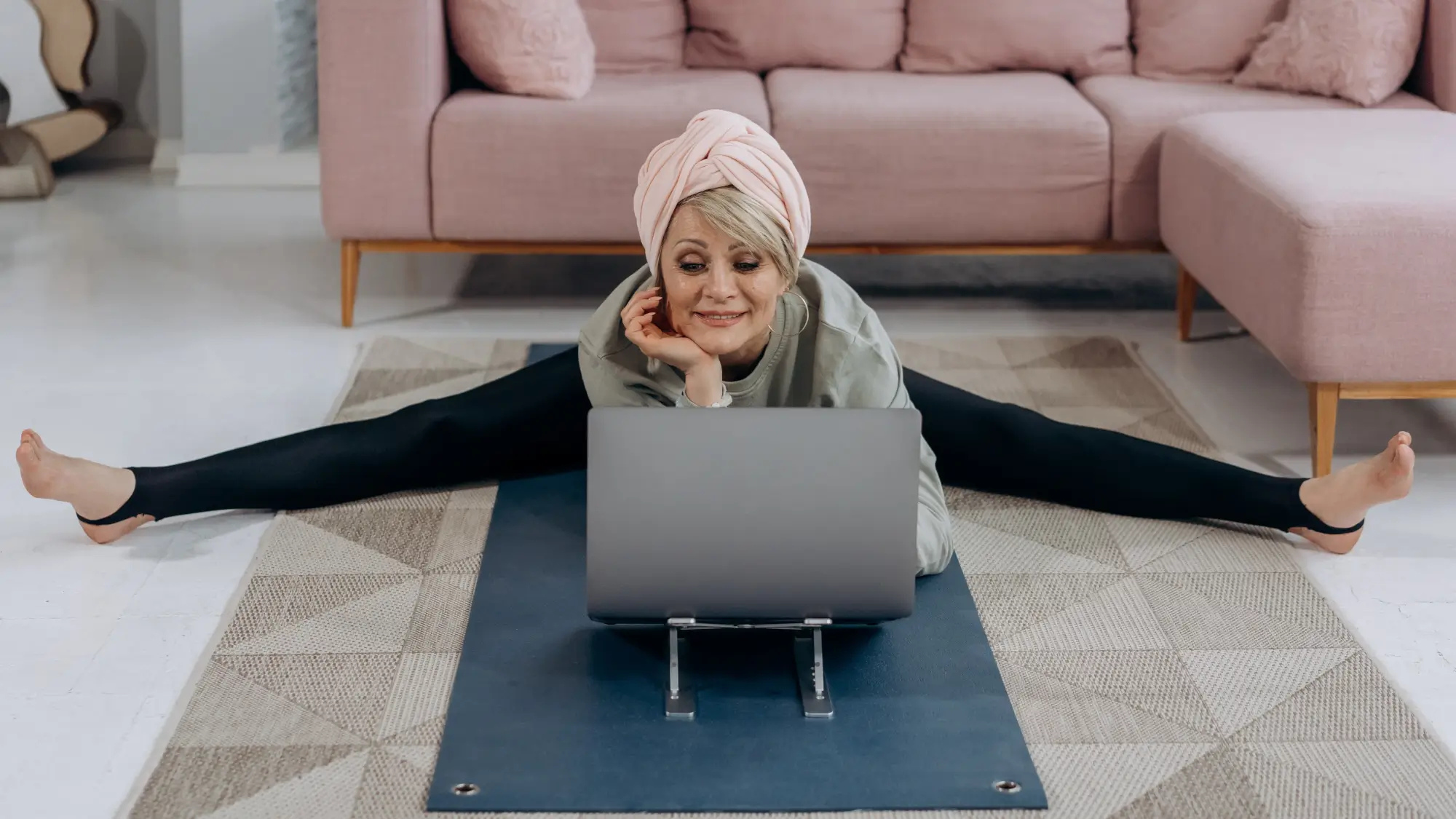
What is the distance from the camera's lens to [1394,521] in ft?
7.36

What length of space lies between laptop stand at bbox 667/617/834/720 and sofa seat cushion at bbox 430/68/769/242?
1.41m

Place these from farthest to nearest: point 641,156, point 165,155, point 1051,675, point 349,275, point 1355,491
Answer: point 165,155 → point 349,275 → point 641,156 → point 1355,491 → point 1051,675

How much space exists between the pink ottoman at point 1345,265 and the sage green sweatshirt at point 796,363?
76 cm

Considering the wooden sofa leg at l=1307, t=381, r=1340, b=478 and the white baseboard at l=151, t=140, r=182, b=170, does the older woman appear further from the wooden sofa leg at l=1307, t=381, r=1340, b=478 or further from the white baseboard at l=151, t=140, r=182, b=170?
the white baseboard at l=151, t=140, r=182, b=170

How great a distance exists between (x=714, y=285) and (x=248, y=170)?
303 centimetres

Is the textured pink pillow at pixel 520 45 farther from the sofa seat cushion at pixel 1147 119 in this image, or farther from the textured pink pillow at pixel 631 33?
the sofa seat cushion at pixel 1147 119

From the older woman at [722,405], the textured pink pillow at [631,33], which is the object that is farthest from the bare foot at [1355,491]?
the textured pink pillow at [631,33]

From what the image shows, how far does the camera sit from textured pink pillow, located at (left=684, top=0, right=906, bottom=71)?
11.2ft

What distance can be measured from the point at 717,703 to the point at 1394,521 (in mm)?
1161

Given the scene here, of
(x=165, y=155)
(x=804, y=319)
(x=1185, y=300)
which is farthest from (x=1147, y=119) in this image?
(x=165, y=155)

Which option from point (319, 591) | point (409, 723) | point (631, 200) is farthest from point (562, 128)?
point (409, 723)

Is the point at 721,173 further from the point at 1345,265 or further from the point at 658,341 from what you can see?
the point at 1345,265

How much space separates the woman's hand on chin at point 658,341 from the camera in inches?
69.1

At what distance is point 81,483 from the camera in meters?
2.04
